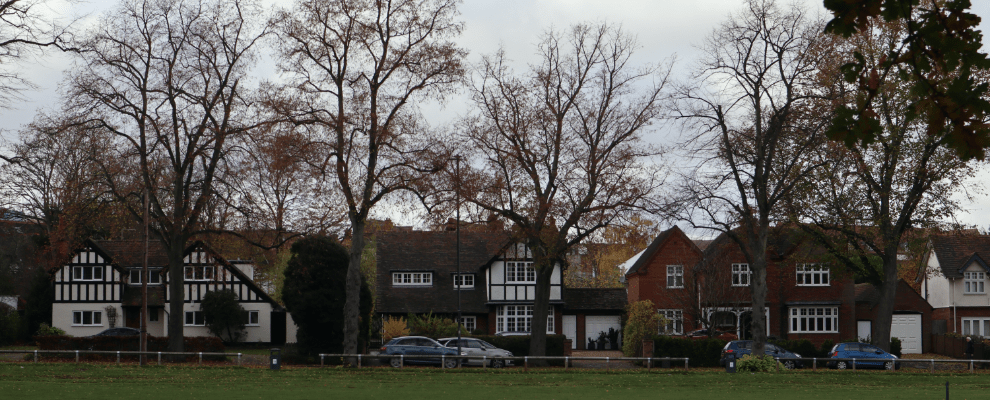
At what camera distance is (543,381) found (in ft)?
87.6

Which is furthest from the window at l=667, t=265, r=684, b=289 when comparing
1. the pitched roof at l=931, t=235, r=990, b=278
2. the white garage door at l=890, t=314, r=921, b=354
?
the pitched roof at l=931, t=235, r=990, b=278

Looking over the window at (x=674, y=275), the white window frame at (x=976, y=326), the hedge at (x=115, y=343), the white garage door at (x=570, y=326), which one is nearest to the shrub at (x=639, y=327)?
the white garage door at (x=570, y=326)

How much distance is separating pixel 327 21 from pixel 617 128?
12.2 m

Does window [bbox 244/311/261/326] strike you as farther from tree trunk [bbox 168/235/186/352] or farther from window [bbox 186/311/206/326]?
tree trunk [bbox 168/235/186/352]

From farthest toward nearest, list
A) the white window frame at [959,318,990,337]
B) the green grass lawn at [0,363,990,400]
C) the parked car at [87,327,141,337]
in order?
the white window frame at [959,318,990,337]
the parked car at [87,327,141,337]
the green grass lawn at [0,363,990,400]

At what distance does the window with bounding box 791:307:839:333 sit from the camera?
48.7 metres

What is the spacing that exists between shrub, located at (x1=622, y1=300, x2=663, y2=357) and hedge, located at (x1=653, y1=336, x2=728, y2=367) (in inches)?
67.6

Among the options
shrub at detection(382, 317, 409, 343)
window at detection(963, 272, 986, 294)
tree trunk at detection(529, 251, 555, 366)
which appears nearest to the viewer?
tree trunk at detection(529, 251, 555, 366)

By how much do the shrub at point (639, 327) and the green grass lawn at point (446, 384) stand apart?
9684 millimetres

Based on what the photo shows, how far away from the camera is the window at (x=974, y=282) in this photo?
49.7 meters

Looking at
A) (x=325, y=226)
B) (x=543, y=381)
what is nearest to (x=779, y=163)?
(x=543, y=381)

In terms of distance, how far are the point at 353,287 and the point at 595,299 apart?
2260 cm

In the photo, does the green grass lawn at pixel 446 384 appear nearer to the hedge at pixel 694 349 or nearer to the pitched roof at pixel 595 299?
the hedge at pixel 694 349

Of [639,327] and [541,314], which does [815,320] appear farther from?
[541,314]
